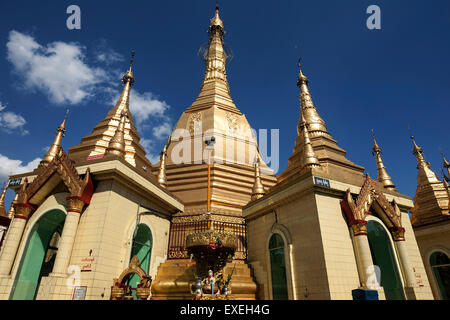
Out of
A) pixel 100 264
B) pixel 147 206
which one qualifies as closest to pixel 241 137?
pixel 147 206

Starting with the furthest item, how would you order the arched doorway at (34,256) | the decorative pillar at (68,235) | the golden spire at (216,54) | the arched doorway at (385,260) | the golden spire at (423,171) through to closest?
the golden spire at (216,54), the golden spire at (423,171), the arched doorway at (385,260), the arched doorway at (34,256), the decorative pillar at (68,235)

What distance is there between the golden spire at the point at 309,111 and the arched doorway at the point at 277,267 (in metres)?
9.76

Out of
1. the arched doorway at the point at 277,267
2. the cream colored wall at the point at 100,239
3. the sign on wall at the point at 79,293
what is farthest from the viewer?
the arched doorway at the point at 277,267

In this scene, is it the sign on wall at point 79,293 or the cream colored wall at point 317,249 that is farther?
the cream colored wall at point 317,249

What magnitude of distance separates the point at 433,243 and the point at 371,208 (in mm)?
9915

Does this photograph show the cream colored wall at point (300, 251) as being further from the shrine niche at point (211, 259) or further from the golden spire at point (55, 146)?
the golden spire at point (55, 146)

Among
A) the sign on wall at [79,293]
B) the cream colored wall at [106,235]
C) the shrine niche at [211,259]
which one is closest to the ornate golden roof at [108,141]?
the cream colored wall at [106,235]

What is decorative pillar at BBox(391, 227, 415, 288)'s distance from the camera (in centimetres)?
1232

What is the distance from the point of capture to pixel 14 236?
11641 mm

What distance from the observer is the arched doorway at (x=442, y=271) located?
18.2 m

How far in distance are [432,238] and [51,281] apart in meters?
22.5

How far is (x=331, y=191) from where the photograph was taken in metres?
11.8
